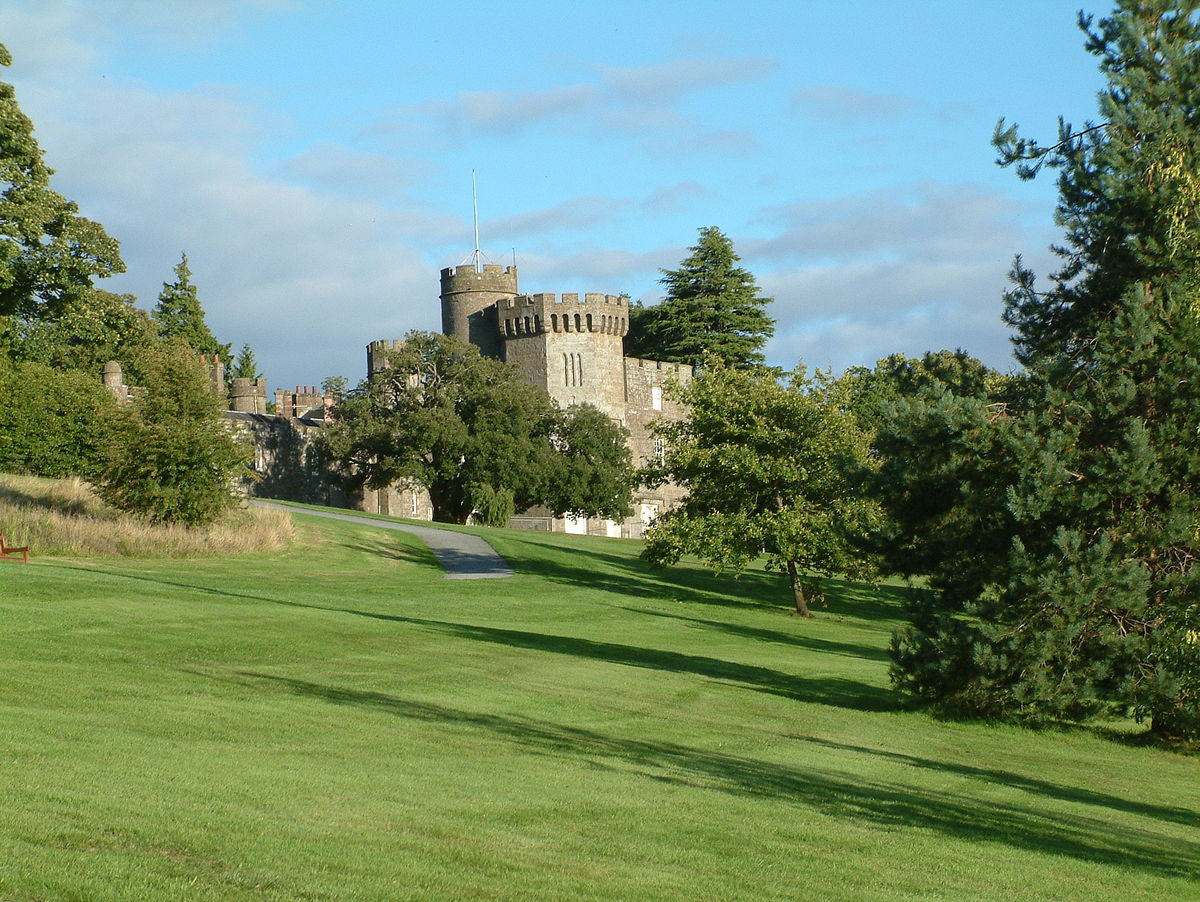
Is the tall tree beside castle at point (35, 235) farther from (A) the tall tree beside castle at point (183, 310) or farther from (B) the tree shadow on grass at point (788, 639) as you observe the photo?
(A) the tall tree beside castle at point (183, 310)

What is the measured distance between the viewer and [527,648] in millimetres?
19734

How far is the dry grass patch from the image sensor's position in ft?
98.1

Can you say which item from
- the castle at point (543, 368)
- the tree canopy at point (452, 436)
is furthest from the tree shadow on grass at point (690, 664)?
the castle at point (543, 368)

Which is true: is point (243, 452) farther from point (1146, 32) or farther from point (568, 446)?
point (568, 446)

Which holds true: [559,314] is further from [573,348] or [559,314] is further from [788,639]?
[788,639]

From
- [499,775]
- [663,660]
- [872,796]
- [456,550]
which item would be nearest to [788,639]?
[663,660]

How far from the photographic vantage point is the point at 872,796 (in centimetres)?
1047

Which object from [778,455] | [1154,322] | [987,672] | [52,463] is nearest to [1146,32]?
[1154,322]

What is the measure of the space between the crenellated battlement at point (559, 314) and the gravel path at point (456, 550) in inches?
946

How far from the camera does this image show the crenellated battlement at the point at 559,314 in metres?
73.7

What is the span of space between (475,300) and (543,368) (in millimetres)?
6664

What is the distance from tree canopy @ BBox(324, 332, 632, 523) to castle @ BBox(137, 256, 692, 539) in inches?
143

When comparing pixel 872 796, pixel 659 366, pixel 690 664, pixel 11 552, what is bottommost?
pixel 690 664

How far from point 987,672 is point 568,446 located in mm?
50942
